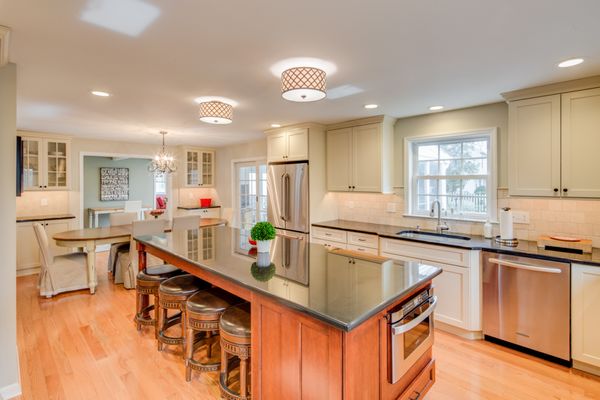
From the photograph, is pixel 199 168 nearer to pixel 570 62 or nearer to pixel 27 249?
pixel 27 249

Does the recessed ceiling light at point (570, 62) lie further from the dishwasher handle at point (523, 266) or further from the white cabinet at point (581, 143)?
the dishwasher handle at point (523, 266)

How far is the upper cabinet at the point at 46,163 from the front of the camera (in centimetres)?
499

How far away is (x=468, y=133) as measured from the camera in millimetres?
3396

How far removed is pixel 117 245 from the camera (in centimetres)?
466

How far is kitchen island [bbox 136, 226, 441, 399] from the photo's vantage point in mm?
1332

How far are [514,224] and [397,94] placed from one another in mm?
1818

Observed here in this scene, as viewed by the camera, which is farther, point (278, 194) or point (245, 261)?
point (278, 194)

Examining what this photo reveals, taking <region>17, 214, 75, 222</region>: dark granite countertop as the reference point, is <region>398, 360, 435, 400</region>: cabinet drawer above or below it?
below

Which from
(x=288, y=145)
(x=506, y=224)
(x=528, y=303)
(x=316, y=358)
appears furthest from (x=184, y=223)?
(x=528, y=303)

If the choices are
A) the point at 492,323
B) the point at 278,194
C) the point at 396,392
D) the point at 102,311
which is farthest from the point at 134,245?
the point at 492,323

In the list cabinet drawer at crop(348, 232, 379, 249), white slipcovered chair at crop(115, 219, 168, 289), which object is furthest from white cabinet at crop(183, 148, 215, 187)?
cabinet drawer at crop(348, 232, 379, 249)

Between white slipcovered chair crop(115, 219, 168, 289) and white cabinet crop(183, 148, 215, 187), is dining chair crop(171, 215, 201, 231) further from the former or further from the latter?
white cabinet crop(183, 148, 215, 187)

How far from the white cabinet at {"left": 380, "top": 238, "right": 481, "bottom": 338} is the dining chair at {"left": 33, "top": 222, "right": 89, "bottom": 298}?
4386 millimetres

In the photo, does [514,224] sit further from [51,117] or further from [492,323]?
[51,117]
